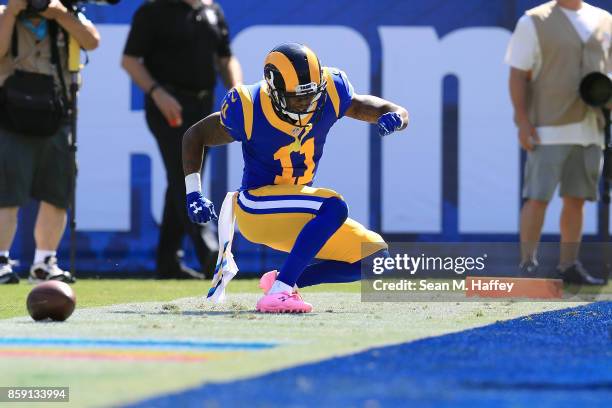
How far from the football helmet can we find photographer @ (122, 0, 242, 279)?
341 cm

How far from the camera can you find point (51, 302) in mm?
5801

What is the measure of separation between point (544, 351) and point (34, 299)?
2.25 meters

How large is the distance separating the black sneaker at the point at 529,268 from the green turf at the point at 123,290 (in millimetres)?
1162

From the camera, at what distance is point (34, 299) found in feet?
19.2

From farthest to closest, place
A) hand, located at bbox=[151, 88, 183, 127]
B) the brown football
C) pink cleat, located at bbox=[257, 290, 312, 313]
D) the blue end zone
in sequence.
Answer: hand, located at bbox=[151, 88, 183, 127], pink cleat, located at bbox=[257, 290, 312, 313], the brown football, the blue end zone

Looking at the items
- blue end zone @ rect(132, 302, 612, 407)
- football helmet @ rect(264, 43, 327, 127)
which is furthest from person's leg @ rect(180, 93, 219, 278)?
blue end zone @ rect(132, 302, 612, 407)

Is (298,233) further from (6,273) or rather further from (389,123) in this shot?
(6,273)

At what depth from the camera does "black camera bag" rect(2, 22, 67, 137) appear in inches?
347

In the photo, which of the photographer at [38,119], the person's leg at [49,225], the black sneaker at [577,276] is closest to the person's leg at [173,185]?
the photographer at [38,119]

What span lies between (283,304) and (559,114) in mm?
3763

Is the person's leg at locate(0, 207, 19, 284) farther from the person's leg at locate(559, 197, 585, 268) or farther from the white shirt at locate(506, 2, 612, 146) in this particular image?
the person's leg at locate(559, 197, 585, 268)

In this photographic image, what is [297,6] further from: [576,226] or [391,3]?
[576,226]

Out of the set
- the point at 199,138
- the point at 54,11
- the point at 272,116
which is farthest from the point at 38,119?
the point at 272,116

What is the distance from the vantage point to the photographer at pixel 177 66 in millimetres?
10008
